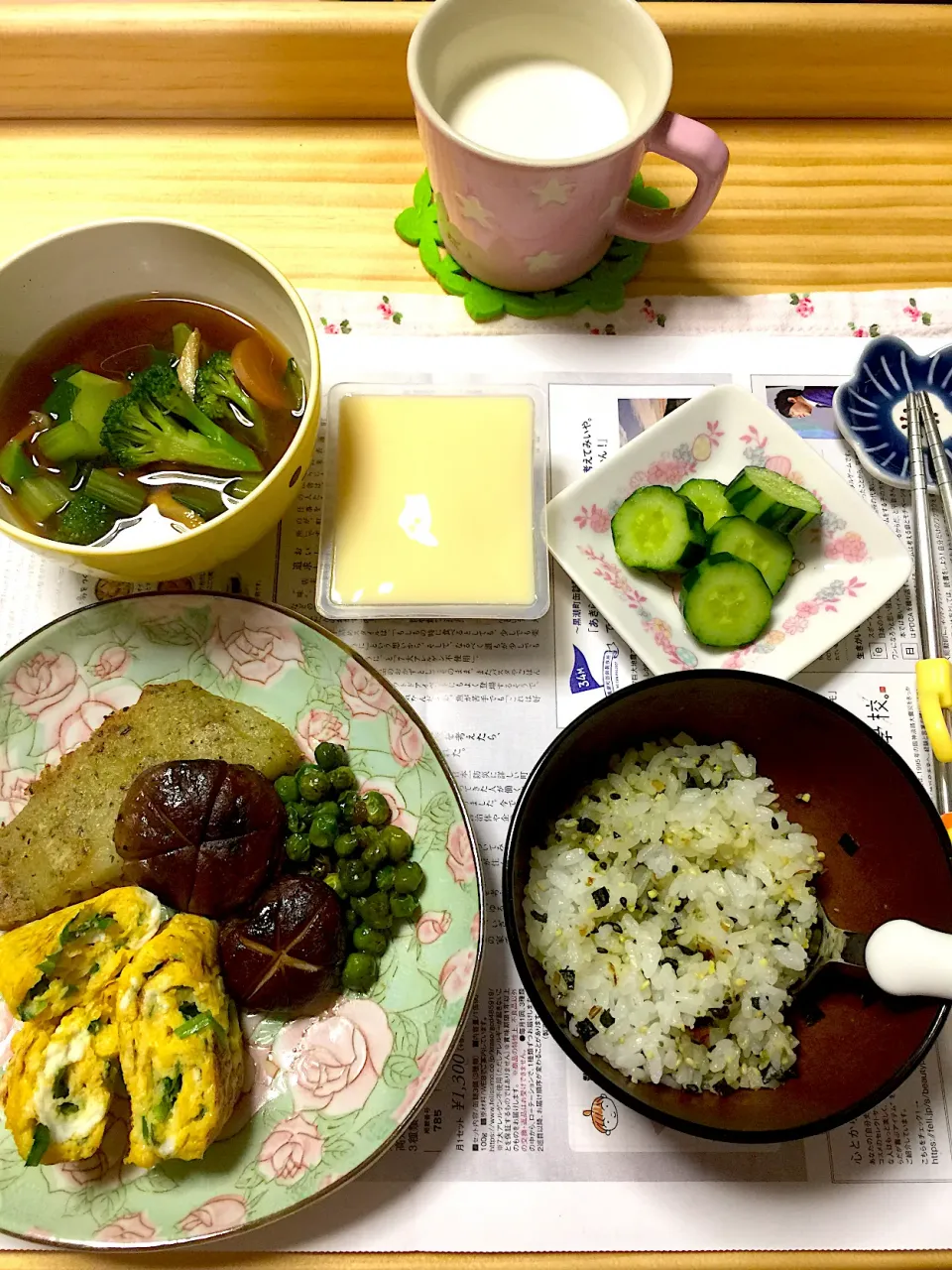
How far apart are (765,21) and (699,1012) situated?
165 cm

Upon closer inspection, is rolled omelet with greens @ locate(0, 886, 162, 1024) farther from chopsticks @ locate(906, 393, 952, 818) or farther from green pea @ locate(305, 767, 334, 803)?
chopsticks @ locate(906, 393, 952, 818)

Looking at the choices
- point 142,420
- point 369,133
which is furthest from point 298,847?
point 369,133

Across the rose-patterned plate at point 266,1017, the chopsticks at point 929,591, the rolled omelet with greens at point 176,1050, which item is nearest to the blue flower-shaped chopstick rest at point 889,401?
the chopsticks at point 929,591

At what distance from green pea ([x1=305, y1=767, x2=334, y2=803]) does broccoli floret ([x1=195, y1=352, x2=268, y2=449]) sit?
493 mm

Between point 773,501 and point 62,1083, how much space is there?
1274mm

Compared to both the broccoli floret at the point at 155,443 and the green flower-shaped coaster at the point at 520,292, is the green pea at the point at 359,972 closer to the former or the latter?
the broccoli floret at the point at 155,443

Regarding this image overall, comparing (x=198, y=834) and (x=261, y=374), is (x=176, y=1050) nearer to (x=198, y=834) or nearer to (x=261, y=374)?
(x=198, y=834)

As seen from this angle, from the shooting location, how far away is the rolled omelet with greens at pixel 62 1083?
3.72ft

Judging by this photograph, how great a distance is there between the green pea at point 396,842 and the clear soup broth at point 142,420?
0.53m

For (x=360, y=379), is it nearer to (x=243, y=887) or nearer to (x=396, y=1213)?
(x=243, y=887)

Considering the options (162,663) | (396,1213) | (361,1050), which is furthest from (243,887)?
(396,1213)

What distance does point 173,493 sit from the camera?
1393mm

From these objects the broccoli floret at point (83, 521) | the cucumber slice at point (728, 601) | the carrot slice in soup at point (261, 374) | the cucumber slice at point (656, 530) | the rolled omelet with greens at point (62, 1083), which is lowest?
the rolled omelet with greens at point (62, 1083)

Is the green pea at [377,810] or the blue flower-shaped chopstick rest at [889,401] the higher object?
the blue flower-shaped chopstick rest at [889,401]
